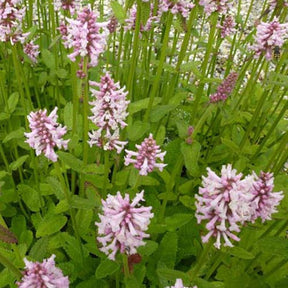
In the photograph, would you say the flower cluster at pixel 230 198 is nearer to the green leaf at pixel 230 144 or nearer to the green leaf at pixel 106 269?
the green leaf at pixel 106 269

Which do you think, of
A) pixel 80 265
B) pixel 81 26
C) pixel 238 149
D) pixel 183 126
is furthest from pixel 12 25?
pixel 238 149

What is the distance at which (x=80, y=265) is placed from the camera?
7.86 ft

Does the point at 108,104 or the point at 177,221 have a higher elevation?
the point at 108,104

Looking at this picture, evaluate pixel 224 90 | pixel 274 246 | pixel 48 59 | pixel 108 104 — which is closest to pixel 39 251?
pixel 108 104

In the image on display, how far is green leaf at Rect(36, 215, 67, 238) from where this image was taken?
2.21 meters

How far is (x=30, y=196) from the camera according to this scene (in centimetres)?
265

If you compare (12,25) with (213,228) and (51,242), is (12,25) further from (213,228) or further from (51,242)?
(213,228)

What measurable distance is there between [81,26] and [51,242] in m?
1.33

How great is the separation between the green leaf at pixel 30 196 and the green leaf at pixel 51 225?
1.12 feet

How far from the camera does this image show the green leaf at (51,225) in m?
2.21

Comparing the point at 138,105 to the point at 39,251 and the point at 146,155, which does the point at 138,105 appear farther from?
the point at 39,251

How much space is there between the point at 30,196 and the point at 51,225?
467 millimetres

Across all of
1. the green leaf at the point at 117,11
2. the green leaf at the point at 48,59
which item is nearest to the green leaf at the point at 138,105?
the green leaf at the point at 117,11

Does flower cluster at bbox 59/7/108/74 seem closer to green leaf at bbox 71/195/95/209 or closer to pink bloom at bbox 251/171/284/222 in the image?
green leaf at bbox 71/195/95/209
